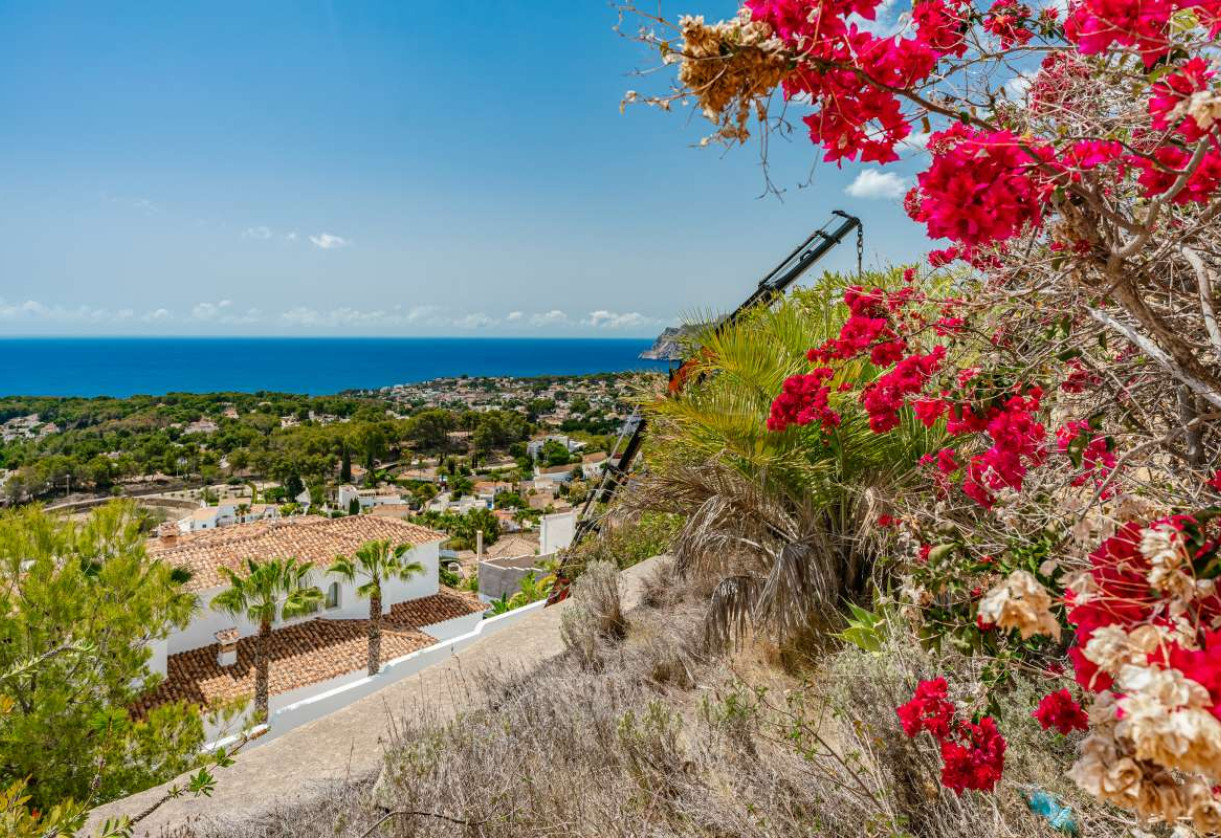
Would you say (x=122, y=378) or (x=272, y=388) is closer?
(x=272, y=388)

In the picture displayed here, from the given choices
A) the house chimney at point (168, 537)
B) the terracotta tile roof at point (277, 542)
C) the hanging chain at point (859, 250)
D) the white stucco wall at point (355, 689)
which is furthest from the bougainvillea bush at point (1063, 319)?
the house chimney at point (168, 537)

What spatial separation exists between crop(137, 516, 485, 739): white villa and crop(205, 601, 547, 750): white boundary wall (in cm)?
10

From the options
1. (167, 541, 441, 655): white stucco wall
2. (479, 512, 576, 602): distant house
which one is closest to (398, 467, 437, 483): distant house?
(479, 512, 576, 602): distant house

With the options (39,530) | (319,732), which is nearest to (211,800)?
(319,732)

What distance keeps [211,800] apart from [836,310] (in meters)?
4.85

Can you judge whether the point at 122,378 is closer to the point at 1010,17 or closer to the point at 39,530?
the point at 39,530

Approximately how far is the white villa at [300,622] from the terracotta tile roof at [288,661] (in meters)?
0.02

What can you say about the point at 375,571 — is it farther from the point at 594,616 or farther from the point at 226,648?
the point at 594,616

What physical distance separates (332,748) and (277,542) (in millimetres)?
18005

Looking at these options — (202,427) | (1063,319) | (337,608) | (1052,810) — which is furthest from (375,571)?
(202,427)

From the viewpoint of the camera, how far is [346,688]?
1041 cm

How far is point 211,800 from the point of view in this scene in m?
3.40

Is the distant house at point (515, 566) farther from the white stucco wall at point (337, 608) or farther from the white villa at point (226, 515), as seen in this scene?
the white villa at point (226, 515)

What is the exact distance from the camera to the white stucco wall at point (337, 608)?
1708cm
